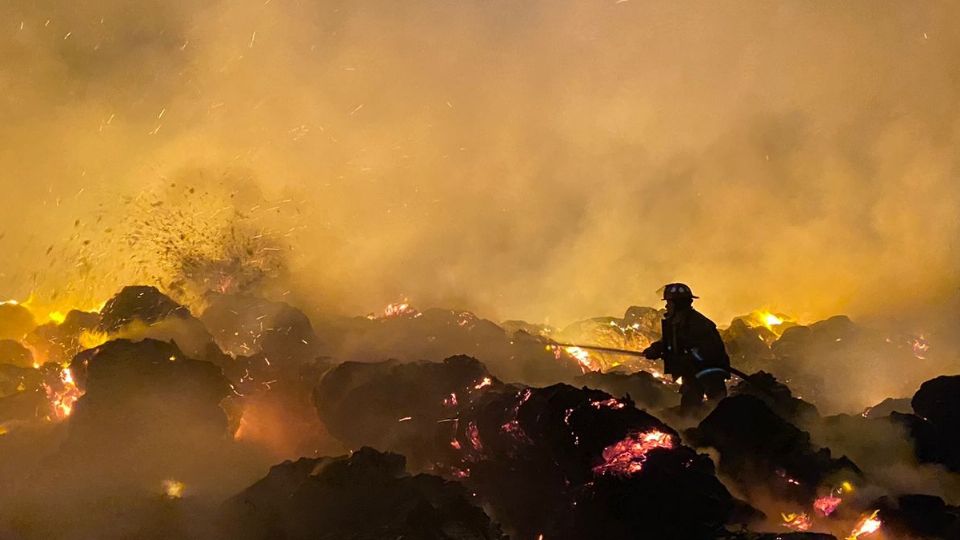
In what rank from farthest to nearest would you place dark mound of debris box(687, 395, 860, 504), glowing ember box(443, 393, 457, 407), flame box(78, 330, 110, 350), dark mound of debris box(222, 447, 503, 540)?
flame box(78, 330, 110, 350)
glowing ember box(443, 393, 457, 407)
dark mound of debris box(687, 395, 860, 504)
dark mound of debris box(222, 447, 503, 540)

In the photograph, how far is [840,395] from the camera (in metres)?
14.5

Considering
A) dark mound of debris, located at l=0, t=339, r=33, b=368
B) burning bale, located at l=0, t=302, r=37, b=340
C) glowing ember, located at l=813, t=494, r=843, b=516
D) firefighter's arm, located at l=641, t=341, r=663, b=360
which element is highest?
burning bale, located at l=0, t=302, r=37, b=340

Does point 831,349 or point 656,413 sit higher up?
point 831,349

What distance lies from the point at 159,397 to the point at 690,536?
7671 millimetres

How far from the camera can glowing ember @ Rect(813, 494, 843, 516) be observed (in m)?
7.10

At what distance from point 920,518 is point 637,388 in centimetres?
507

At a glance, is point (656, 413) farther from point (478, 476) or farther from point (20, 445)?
point (20, 445)

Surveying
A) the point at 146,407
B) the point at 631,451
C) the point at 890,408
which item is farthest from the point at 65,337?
the point at 890,408

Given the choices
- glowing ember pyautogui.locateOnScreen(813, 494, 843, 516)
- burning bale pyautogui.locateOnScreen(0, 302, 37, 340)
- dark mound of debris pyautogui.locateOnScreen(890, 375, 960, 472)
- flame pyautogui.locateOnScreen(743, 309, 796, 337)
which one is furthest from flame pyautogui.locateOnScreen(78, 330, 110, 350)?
flame pyautogui.locateOnScreen(743, 309, 796, 337)

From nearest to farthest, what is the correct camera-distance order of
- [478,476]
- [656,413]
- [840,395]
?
[478,476], [656,413], [840,395]

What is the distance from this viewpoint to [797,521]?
279 inches

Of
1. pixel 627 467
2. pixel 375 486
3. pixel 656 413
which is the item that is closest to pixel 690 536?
pixel 627 467

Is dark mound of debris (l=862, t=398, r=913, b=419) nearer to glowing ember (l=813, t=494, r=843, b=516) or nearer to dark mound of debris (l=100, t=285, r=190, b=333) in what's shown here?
glowing ember (l=813, t=494, r=843, b=516)

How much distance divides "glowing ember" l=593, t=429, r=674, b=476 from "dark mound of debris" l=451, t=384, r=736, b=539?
0.01m
